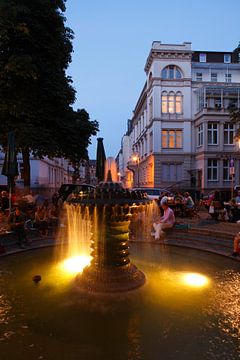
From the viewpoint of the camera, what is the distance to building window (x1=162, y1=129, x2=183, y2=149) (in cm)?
3847

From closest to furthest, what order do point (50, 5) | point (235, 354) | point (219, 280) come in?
point (235, 354), point (219, 280), point (50, 5)

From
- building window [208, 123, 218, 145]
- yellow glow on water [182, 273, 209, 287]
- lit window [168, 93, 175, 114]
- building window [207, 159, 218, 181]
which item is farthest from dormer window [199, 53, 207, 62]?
yellow glow on water [182, 273, 209, 287]

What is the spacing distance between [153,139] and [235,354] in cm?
3554

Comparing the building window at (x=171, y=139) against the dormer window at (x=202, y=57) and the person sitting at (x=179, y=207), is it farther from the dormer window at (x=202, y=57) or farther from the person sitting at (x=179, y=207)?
the person sitting at (x=179, y=207)

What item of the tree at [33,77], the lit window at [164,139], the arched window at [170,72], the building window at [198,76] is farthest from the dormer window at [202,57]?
the tree at [33,77]

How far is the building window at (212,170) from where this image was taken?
36.0m

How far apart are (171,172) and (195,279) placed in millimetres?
31847

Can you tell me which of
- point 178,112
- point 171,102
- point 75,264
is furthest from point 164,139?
point 75,264

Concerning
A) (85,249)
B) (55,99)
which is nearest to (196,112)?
(55,99)

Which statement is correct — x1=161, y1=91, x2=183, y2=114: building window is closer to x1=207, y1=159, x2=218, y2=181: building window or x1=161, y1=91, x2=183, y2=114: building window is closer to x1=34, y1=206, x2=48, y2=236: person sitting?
x1=207, y1=159, x2=218, y2=181: building window

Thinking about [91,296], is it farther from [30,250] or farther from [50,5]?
[50,5]

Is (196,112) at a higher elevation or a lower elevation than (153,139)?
higher

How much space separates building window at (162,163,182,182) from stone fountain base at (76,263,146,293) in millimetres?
32083

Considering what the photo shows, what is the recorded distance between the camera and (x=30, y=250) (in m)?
9.77
